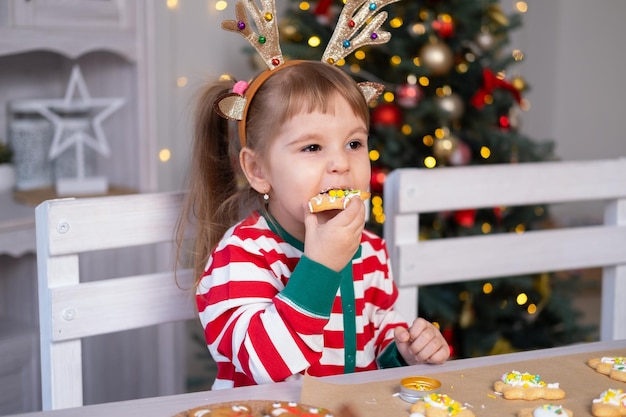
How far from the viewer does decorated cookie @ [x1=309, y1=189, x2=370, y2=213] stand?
43.1 inches

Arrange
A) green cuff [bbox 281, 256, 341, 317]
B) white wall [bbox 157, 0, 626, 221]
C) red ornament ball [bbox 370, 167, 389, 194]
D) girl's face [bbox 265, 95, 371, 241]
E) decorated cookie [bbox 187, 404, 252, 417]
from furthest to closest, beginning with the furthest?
white wall [bbox 157, 0, 626, 221], red ornament ball [bbox 370, 167, 389, 194], girl's face [bbox 265, 95, 371, 241], green cuff [bbox 281, 256, 341, 317], decorated cookie [bbox 187, 404, 252, 417]

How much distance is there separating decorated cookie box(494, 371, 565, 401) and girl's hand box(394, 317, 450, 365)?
0.48ft

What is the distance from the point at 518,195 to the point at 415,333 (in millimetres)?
507

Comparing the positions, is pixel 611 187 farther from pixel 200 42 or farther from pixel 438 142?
pixel 200 42

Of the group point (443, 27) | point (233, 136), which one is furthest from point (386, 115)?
point (233, 136)

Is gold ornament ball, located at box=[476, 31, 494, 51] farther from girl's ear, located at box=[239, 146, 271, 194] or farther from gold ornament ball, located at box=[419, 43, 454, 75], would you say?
girl's ear, located at box=[239, 146, 271, 194]

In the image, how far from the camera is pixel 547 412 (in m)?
0.81

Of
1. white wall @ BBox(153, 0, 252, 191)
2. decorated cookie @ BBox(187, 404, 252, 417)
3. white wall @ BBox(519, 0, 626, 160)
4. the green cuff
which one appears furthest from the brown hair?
white wall @ BBox(519, 0, 626, 160)

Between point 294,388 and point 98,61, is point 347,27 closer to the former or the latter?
point 294,388

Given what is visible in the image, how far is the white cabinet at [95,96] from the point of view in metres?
2.12

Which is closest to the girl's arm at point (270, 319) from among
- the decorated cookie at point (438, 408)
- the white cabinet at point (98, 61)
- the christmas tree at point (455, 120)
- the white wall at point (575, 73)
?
the decorated cookie at point (438, 408)

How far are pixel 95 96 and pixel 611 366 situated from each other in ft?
6.06

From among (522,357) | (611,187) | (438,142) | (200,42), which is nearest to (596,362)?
(522,357)

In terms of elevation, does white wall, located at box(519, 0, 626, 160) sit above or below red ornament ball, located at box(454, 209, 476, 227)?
above
